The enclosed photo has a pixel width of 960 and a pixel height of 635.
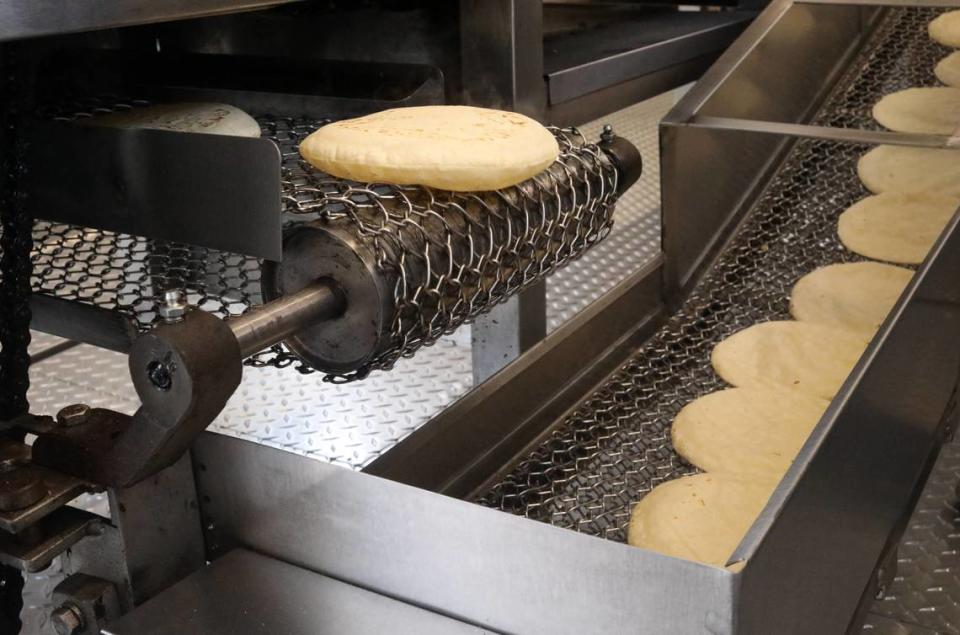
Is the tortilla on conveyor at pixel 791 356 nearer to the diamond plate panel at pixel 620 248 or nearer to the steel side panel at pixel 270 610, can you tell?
the diamond plate panel at pixel 620 248

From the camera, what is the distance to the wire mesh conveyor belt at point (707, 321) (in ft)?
4.26

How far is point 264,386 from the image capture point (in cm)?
193

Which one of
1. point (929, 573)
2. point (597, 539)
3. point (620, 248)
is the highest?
point (597, 539)

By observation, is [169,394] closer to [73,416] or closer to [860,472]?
[73,416]

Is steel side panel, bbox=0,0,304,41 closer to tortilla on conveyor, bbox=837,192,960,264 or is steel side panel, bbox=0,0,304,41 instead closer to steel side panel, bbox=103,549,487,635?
steel side panel, bbox=103,549,487,635

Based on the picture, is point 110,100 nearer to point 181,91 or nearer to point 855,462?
point 181,91

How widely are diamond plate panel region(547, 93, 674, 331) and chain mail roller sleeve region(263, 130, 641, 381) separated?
2.43 feet

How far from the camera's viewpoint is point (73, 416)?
876 millimetres

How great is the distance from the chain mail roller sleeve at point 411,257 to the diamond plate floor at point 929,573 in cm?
70

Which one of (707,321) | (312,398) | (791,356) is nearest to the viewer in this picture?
(791,356)

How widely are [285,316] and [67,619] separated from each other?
32 cm

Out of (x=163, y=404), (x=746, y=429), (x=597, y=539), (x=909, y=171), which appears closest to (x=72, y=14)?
(x=163, y=404)

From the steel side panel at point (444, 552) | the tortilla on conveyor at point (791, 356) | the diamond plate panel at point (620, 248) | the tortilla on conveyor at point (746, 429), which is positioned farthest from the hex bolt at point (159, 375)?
the diamond plate panel at point (620, 248)

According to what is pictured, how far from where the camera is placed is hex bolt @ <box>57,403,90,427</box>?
2.87ft
